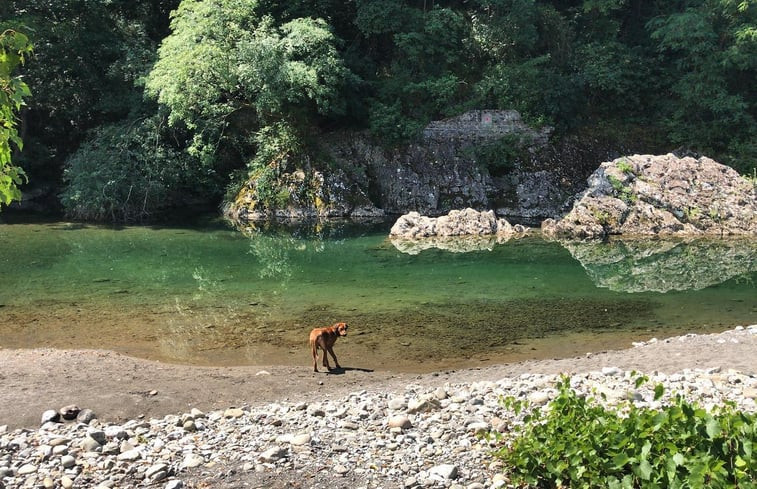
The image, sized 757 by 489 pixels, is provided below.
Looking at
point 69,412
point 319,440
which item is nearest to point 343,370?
point 319,440

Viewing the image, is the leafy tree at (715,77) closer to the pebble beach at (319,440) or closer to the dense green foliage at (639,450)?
the pebble beach at (319,440)

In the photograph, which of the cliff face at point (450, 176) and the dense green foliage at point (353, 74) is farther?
the cliff face at point (450, 176)

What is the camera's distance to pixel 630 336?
37.5 feet

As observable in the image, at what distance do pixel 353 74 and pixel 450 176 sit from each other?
19.0ft

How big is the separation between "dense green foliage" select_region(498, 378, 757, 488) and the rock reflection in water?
33.9 feet

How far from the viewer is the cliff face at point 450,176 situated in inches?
1039

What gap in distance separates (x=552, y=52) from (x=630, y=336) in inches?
852

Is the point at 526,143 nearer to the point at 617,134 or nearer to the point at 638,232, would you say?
the point at 617,134

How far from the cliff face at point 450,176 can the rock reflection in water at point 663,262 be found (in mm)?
6100

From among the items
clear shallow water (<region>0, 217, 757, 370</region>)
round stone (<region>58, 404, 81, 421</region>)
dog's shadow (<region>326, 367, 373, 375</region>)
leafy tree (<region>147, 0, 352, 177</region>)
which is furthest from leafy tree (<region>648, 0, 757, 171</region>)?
round stone (<region>58, 404, 81, 421</region>)

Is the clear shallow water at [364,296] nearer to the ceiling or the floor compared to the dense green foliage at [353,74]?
nearer to the floor

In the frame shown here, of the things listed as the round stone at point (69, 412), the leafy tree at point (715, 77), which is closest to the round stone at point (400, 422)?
the round stone at point (69, 412)

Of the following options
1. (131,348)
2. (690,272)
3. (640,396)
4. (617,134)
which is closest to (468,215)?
(690,272)

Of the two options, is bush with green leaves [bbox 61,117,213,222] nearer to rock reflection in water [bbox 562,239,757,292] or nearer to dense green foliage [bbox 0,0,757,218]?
dense green foliage [bbox 0,0,757,218]
